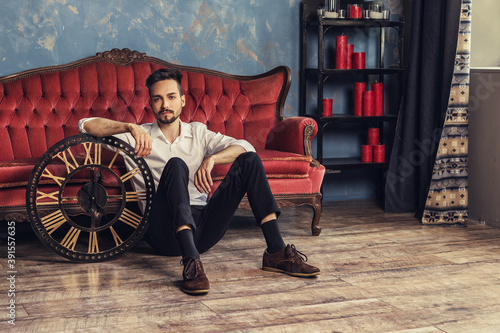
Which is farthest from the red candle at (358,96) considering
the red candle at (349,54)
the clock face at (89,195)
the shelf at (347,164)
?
the clock face at (89,195)

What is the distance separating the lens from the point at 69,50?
3855 millimetres

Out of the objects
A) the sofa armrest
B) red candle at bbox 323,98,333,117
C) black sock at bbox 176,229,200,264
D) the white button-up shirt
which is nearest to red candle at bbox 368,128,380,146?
red candle at bbox 323,98,333,117

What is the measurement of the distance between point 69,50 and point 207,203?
179 centimetres

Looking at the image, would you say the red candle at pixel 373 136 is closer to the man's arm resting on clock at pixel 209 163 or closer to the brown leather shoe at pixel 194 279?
the man's arm resting on clock at pixel 209 163

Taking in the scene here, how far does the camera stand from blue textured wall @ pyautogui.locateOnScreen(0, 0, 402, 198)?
149 inches

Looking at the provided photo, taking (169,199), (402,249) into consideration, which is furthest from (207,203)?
(402,249)

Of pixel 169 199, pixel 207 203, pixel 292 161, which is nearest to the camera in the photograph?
pixel 169 199

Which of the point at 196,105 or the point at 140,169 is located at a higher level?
the point at 196,105

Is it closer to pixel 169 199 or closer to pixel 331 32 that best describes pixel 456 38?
pixel 331 32

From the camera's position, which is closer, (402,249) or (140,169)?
(140,169)

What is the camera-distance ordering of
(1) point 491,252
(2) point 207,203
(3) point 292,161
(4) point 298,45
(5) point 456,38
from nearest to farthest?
1. (2) point 207,203
2. (1) point 491,252
3. (3) point 292,161
4. (5) point 456,38
5. (4) point 298,45

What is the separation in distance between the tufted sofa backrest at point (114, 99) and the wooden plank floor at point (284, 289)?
0.72 m

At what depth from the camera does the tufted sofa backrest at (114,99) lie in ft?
11.8

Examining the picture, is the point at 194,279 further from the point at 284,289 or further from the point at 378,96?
the point at 378,96
